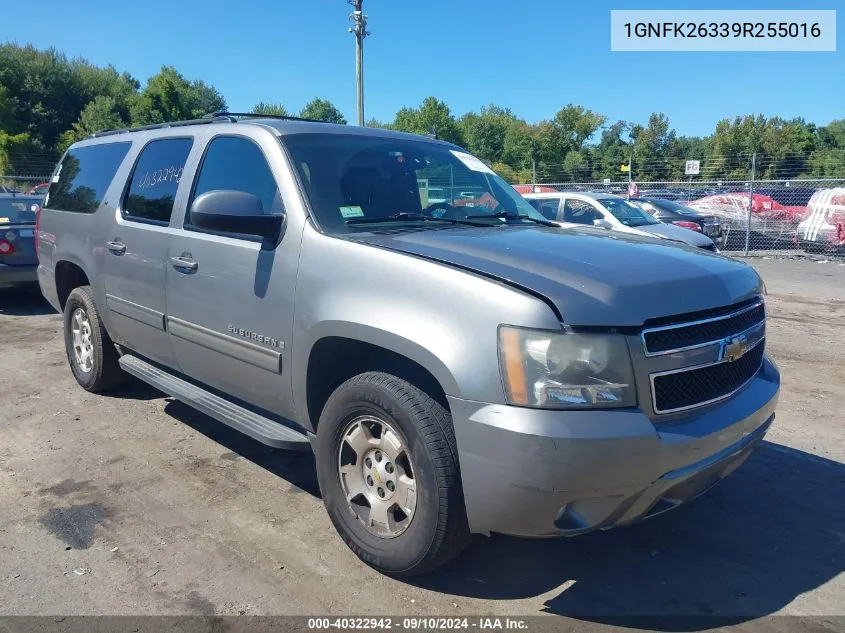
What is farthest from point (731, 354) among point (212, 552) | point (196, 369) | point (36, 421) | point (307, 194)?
point (36, 421)

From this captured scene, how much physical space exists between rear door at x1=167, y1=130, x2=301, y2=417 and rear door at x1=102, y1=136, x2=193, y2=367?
0.17m

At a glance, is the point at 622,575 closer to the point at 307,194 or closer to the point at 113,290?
the point at 307,194

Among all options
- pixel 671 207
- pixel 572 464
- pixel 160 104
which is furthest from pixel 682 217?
pixel 160 104

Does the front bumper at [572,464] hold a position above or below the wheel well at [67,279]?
below

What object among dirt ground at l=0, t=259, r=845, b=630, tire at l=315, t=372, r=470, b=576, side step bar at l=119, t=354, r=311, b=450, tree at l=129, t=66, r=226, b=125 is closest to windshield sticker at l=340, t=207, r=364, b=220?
tire at l=315, t=372, r=470, b=576

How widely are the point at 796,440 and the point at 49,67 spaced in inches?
2900

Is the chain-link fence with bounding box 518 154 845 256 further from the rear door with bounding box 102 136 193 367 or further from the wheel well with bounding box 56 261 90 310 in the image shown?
the rear door with bounding box 102 136 193 367

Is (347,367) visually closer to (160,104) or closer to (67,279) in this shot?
(67,279)

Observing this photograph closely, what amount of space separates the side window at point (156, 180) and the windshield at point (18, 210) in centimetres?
554

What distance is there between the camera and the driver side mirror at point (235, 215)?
324 cm

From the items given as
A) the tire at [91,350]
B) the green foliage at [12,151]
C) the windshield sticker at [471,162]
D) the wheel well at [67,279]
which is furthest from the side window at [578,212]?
the green foliage at [12,151]

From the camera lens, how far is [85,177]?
17.8 feet

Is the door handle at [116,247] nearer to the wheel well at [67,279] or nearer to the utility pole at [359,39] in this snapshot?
the wheel well at [67,279]

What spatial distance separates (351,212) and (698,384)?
180 cm
